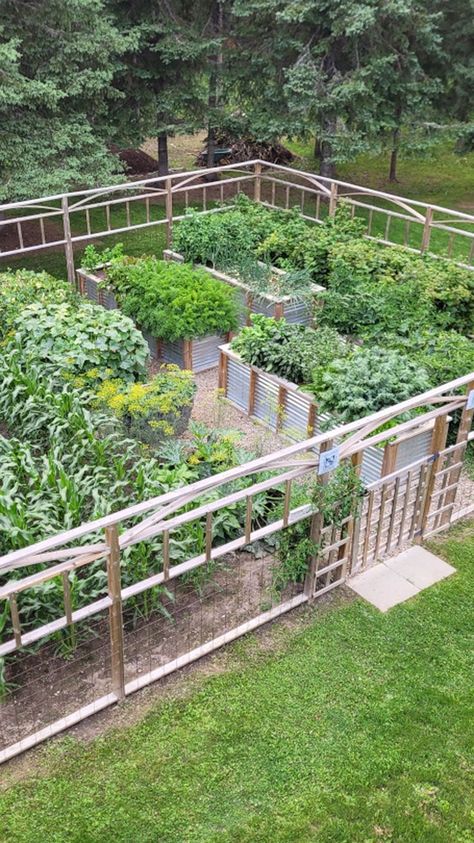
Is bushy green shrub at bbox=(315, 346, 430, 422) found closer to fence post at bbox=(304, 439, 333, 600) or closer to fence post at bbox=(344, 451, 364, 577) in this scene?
fence post at bbox=(344, 451, 364, 577)

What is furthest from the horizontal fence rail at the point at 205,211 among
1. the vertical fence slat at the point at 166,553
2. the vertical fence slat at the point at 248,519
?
the vertical fence slat at the point at 166,553

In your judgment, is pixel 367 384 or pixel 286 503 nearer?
pixel 286 503

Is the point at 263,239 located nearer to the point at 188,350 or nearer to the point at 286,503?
the point at 188,350

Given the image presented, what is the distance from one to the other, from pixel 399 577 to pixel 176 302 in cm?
401

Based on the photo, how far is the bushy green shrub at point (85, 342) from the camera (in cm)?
736

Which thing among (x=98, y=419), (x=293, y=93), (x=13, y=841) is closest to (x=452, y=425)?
(x=98, y=419)

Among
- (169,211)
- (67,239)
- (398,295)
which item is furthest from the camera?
(169,211)

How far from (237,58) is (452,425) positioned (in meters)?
10.1

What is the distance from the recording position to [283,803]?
14.0ft

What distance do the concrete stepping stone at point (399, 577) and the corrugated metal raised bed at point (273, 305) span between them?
3970 millimetres

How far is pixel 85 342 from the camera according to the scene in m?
7.48

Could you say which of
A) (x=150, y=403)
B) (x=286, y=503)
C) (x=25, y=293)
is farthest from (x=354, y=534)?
(x=25, y=293)

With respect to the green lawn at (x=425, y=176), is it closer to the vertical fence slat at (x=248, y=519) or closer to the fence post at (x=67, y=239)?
the fence post at (x=67, y=239)

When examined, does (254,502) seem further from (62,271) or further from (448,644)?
(62,271)
